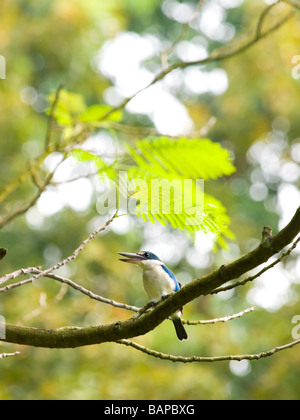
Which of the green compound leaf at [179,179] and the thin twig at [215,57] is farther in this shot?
the thin twig at [215,57]

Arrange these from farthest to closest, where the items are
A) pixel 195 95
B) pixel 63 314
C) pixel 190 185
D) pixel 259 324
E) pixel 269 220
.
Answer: pixel 195 95 → pixel 269 220 → pixel 259 324 → pixel 63 314 → pixel 190 185

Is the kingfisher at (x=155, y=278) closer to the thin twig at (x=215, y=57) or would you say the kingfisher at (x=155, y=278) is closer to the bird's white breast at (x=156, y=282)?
the bird's white breast at (x=156, y=282)

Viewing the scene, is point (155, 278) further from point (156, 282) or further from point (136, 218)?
point (136, 218)

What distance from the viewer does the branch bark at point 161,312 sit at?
1.55 m

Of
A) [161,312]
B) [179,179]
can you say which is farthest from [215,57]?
[161,312]

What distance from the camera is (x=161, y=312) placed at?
185 centimetres

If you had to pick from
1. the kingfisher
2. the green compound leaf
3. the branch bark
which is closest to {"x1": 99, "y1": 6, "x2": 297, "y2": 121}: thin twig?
→ the green compound leaf

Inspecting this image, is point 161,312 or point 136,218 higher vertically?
point 136,218

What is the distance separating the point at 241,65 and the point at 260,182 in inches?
107

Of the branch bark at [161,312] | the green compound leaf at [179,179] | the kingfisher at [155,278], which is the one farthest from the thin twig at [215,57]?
the kingfisher at [155,278]

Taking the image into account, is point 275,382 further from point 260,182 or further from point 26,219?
point 260,182

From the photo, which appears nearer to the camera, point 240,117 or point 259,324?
point 259,324

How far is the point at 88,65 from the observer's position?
12156mm

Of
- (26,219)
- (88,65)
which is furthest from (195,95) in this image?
(26,219)
